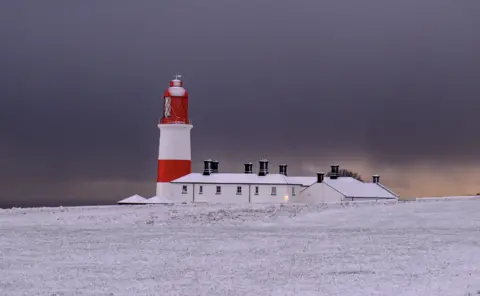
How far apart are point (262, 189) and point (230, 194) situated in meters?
3.31

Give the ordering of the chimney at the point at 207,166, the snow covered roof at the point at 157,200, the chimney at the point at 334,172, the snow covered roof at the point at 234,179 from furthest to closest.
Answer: the chimney at the point at 334,172 → the chimney at the point at 207,166 → the snow covered roof at the point at 234,179 → the snow covered roof at the point at 157,200

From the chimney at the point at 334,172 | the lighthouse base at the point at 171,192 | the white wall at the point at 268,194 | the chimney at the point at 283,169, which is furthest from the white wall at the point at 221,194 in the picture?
the chimney at the point at 334,172

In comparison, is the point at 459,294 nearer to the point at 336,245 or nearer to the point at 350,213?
the point at 336,245

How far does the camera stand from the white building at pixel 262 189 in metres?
77.1

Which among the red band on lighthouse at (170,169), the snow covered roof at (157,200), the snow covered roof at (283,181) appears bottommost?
the snow covered roof at (157,200)

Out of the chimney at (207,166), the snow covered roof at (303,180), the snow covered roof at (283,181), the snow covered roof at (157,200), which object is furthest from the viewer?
the snow covered roof at (303,180)

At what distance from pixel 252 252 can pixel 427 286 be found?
8353mm

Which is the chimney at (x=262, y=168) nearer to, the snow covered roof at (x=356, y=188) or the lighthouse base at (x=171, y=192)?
the snow covered roof at (x=356, y=188)

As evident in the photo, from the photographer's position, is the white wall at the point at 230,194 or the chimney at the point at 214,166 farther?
Answer: the chimney at the point at 214,166

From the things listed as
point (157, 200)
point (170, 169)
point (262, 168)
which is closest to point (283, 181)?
point (262, 168)

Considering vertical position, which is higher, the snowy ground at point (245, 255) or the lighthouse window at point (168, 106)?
the lighthouse window at point (168, 106)

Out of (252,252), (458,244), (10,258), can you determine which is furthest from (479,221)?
(10,258)

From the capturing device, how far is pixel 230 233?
111 feet

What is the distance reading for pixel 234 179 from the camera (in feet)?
259
